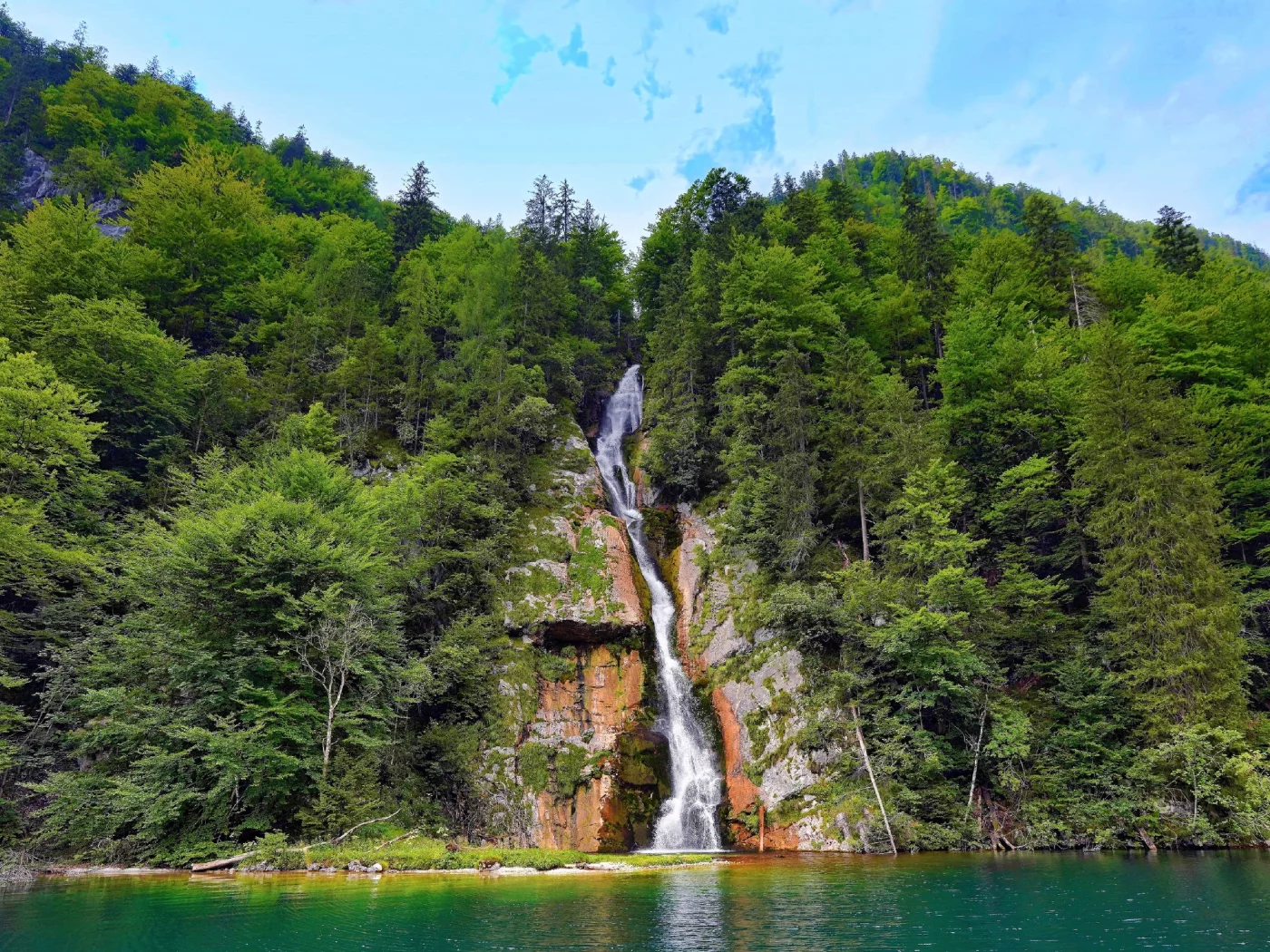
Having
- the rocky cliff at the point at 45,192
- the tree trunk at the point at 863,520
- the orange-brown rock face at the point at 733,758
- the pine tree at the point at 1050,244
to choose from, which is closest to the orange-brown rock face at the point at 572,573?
the orange-brown rock face at the point at 733,758

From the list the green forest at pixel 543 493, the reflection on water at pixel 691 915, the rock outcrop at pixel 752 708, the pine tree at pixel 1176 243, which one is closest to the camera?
the reflection on water at pixel 691 915

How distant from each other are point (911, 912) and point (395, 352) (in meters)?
35.5

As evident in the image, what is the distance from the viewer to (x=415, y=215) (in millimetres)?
51062

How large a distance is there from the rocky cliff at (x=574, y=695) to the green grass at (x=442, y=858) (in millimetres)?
3270

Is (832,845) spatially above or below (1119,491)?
below

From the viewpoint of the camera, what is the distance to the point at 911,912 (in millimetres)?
11211

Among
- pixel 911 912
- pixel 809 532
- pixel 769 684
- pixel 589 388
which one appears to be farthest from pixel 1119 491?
pixel 589 388

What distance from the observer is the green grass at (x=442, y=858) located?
17.2 metres

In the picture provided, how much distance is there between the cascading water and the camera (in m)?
23.1

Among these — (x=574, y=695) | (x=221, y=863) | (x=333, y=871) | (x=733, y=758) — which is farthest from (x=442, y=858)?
(x=733, y=758)

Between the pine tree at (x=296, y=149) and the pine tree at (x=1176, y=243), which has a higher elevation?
the pine tree at (x=296, y=149)

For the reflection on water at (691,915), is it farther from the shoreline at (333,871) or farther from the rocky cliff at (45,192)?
the rocky cliff at (45,192)

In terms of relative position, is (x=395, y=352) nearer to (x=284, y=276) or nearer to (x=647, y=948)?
(x=284, y=276)

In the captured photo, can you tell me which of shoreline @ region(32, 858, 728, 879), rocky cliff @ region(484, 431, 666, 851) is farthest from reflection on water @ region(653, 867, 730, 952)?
rocky cliff @ region(484, 431, 666, 851)
